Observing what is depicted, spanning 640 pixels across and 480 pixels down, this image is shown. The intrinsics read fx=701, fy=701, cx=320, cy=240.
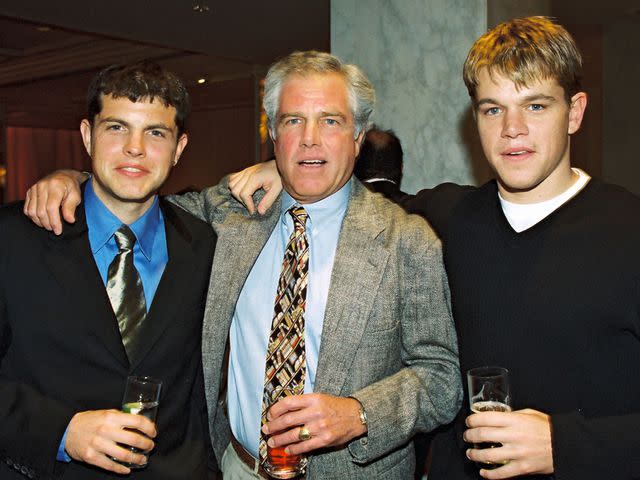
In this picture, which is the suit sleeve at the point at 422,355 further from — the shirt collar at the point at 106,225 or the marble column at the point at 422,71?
the marble column at the point at 422,71

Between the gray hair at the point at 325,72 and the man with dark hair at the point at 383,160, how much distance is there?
1.12 metres

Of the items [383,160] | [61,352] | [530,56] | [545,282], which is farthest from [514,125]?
[383,160]

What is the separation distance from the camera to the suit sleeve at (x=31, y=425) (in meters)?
1.80

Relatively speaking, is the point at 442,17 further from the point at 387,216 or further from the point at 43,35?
the point at 43,35

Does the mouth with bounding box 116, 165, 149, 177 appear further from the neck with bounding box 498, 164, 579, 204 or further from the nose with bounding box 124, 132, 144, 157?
the neck with bounding box 498, 164, 579, 204

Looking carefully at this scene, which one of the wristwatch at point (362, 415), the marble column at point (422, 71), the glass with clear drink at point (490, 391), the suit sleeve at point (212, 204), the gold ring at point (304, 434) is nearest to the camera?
the glass with clear drink at point (490, 391)

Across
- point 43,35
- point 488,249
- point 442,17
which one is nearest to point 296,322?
point 488,249

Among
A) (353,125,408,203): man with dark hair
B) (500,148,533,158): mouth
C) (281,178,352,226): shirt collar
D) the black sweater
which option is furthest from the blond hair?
(353,125,408,203): man with dark hair

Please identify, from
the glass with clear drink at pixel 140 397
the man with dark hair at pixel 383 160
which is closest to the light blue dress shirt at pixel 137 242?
the glass with clear drink at pixel 140 397

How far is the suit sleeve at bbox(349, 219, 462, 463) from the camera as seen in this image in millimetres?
1992

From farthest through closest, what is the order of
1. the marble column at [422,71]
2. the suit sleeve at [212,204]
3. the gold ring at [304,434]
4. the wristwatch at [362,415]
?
the marble column at [422,71], the suit sleeve at [212,204], the wristwatch at [362,415], the gold ring at [304,434]

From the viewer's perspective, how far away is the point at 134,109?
2068mm

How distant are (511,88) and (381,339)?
2.60 feet

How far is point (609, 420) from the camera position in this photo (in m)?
1.69
